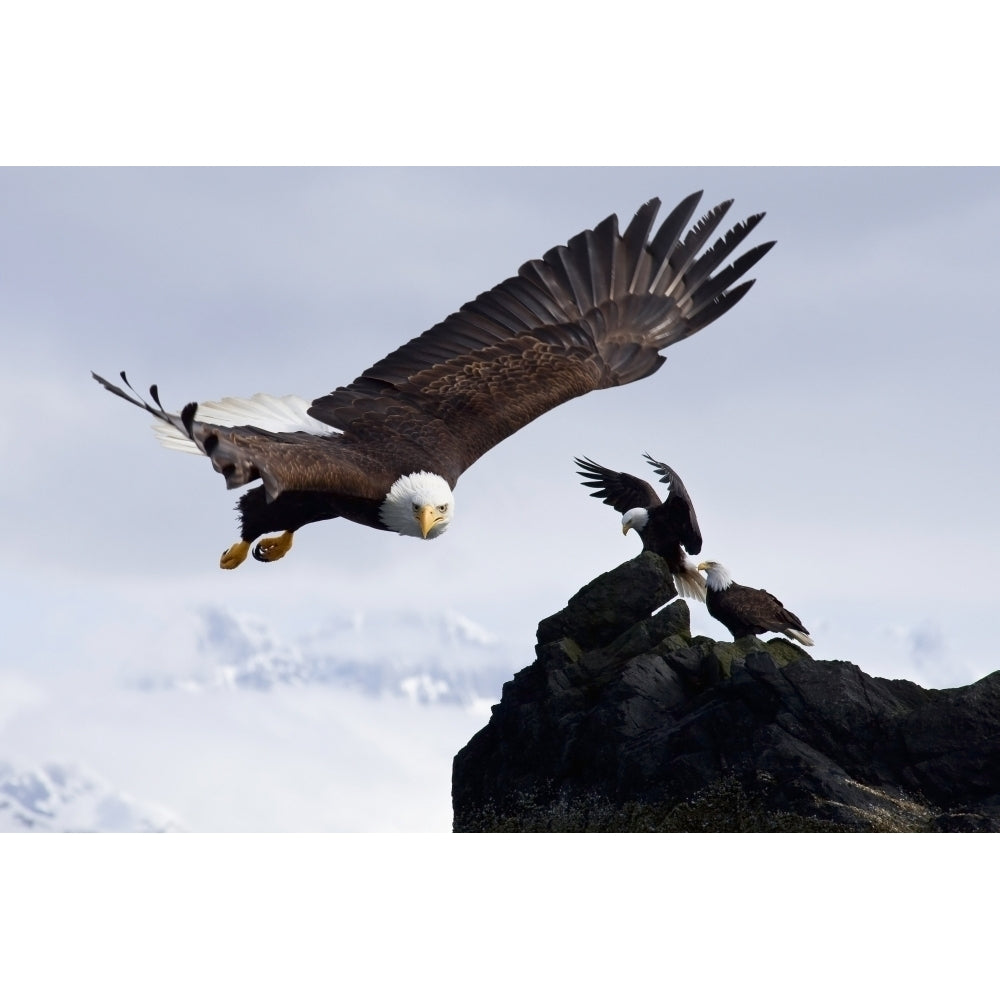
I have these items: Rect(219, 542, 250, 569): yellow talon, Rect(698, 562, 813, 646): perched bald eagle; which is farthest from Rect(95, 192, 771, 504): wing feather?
Rect(698, 562, 813, 646): perched bald eagle

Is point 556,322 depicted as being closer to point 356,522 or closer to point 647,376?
point 647,376

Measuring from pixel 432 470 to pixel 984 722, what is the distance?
3236mm

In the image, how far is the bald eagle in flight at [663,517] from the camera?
9.08m

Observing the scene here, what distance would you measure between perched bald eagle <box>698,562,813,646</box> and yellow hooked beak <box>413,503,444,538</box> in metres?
2.83

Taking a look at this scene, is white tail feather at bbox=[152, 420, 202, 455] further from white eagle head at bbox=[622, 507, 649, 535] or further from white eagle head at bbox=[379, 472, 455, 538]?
white eagle head at bbox=[622, 507, 649, 535]

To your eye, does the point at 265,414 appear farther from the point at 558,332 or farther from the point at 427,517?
the point at 558,332

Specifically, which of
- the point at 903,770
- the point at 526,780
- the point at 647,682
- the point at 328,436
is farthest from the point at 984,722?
the point at 328,436

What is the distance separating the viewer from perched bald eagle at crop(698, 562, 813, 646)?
8.77 meters

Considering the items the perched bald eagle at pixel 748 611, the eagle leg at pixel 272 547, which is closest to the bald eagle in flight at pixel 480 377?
the eagle leg at pixel 272 547

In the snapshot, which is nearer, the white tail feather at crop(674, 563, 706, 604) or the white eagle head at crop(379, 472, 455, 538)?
the white eagle head at crop(379, 472, 455, 538)

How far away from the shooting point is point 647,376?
8297 millimetres

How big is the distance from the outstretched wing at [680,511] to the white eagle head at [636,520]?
0.26m

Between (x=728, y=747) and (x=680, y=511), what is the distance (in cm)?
250

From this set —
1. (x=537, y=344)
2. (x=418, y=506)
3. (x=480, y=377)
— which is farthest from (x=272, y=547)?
(x=537, y=344)
